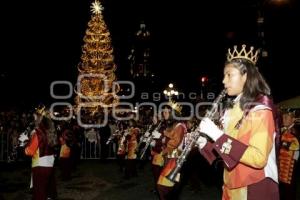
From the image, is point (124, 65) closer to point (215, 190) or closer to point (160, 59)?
point (160, 59)

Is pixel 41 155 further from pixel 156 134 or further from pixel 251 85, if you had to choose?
pixel 251 85

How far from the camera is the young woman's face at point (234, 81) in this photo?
3.78 metres

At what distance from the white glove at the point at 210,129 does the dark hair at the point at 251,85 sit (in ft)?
1.19

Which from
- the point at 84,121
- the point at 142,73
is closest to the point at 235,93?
the point at 84,121

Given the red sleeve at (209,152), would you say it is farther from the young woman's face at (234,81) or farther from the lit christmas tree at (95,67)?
the lit christmas tree at (95,67)

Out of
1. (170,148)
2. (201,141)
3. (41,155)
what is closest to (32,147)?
(41,155)

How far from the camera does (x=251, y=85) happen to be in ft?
12.3

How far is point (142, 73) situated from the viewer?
362 ft

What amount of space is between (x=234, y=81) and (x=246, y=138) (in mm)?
494

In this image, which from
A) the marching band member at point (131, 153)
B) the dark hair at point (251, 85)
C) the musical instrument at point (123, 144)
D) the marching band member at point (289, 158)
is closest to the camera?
the dark hair at point (251, 85)

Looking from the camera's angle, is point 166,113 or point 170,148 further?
point 166,113

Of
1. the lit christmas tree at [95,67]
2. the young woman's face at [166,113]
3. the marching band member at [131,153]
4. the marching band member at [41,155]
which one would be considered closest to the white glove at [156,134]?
the young woman's face at [166,113]

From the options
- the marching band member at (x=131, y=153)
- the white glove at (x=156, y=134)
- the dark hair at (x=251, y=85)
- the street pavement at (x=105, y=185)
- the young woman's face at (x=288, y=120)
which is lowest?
the street pavement at (x=105, y=185)

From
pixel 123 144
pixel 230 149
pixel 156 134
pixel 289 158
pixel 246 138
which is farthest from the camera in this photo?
pixel 123 144
